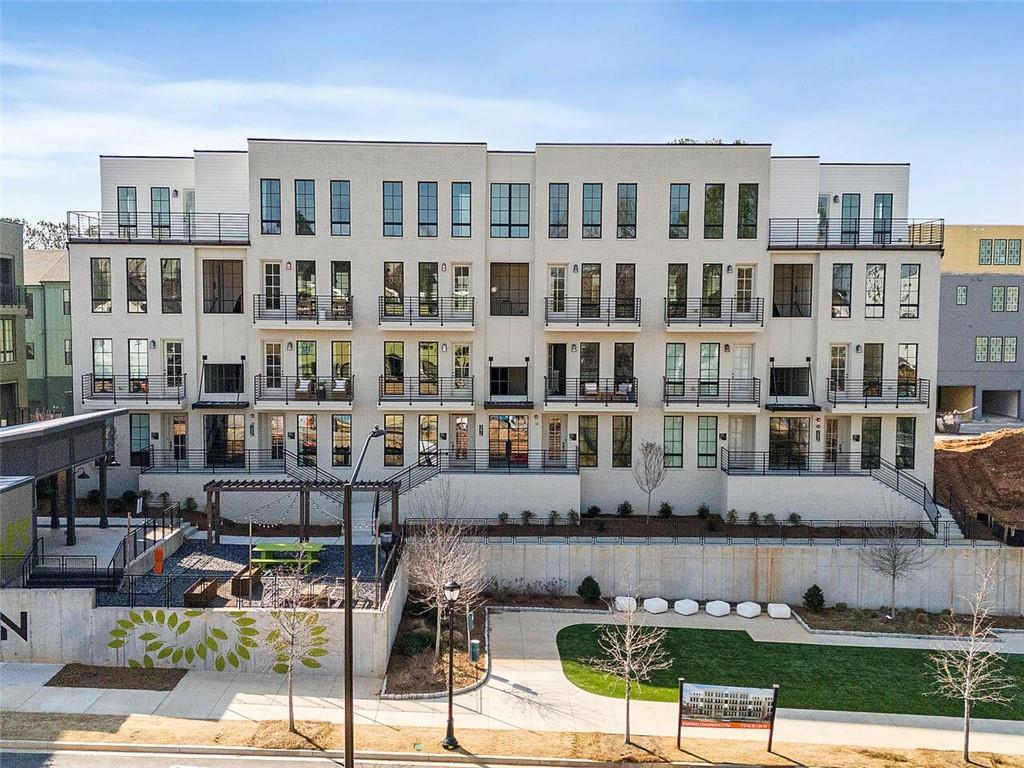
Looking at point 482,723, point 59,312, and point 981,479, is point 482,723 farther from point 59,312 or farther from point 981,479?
point 59,312

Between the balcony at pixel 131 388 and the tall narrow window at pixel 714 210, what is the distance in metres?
22.9

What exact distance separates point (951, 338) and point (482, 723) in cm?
4207

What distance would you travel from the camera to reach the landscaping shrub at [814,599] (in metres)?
27.5

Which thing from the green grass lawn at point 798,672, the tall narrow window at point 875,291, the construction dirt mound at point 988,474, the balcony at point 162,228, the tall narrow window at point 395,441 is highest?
the balcony at point 162,228

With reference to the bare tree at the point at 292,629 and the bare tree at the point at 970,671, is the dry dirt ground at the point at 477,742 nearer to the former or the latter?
the bare tree at the point at 970,671

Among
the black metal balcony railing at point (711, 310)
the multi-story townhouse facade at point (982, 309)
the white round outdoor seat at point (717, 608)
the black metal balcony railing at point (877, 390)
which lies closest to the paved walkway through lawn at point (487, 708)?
the white round outdoor seat at point (717, 608)

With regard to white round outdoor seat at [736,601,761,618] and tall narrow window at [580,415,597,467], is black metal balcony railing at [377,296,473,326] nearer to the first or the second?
tall narrow window at [580,415,597,467]

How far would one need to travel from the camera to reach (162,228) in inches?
1364

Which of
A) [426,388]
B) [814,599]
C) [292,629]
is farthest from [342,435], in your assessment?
[814,599]

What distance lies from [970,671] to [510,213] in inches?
901

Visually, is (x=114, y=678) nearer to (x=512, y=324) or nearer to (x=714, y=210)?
(x=512, y=324)

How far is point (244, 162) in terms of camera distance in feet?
112

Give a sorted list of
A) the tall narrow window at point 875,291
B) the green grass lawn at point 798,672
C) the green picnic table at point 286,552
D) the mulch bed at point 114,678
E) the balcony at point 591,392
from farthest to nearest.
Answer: the tall narrow window at point 875,291 → the balcony at point 591,392 → the green picnic table at point 286,552 → the green grass lawn at point 798,672 → the mulch bed at point 114,678

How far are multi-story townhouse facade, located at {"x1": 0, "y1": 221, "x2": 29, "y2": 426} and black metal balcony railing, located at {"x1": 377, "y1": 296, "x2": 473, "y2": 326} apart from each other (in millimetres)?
Result: 18381
